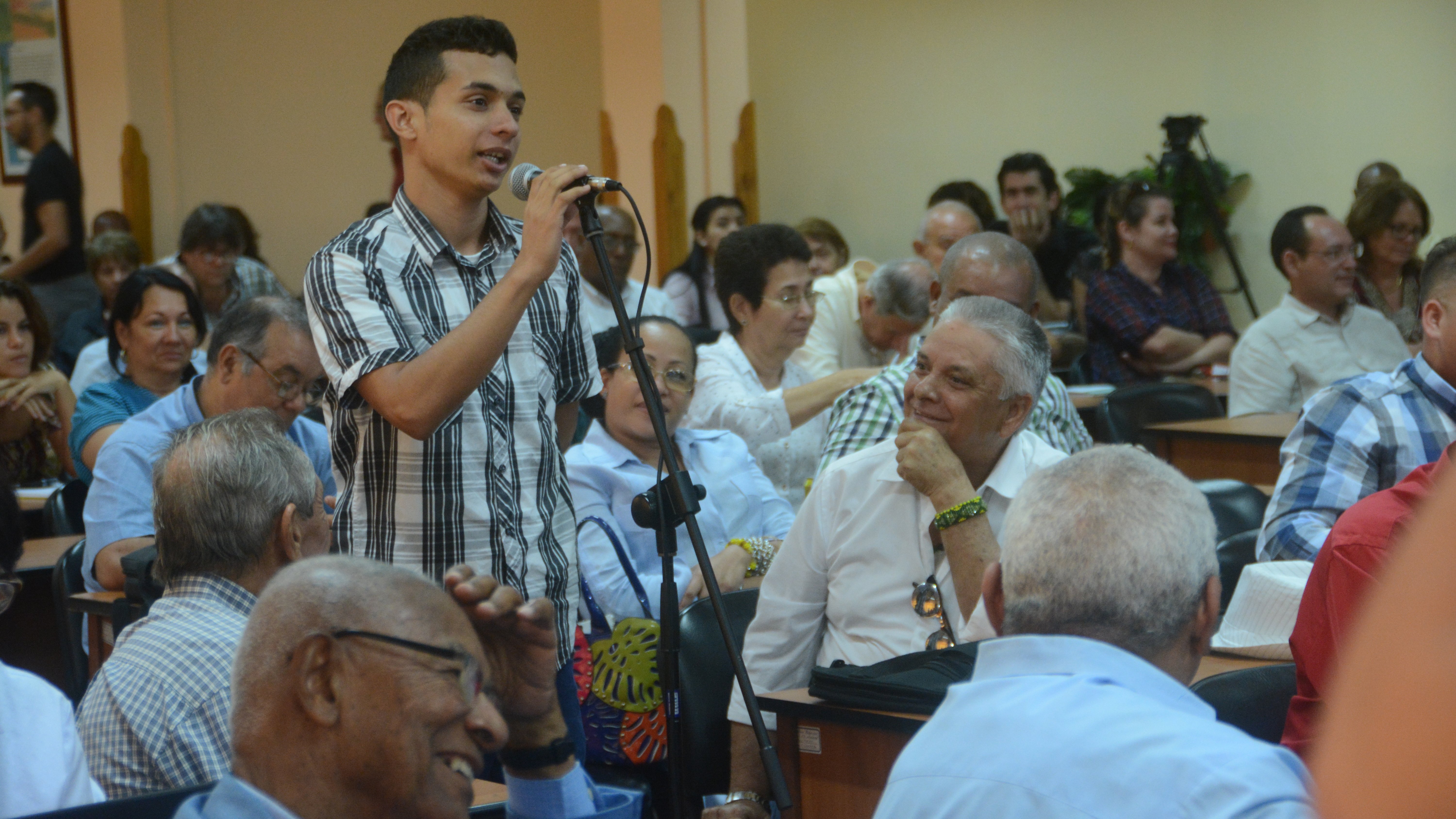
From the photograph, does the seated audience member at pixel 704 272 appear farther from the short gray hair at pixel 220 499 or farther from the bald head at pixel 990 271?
the short gray hair at pixel 220 499

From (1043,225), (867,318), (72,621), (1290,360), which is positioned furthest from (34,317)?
(1043,225)

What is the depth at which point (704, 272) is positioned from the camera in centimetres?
667

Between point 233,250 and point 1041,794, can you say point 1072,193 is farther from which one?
point 1041,794

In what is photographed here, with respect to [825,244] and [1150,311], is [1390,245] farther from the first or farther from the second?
[825,244]

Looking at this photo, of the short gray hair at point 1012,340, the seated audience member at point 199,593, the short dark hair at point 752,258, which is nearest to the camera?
the seated audience member at point 199,593

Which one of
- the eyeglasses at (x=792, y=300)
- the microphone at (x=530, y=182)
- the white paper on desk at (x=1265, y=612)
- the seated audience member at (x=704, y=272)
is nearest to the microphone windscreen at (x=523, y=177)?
the microphone at (x=530, y=182)

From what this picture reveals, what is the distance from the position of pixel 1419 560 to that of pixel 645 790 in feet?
6.44

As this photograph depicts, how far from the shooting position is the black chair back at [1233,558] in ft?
8.87

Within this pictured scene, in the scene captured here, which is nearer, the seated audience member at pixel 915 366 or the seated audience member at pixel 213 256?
the seated audience member at pixel 915 366

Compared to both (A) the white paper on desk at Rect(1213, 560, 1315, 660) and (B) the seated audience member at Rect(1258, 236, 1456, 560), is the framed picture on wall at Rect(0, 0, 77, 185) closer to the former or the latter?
(B) the seated audience member at Rect(1258, 236, 1456, 560)

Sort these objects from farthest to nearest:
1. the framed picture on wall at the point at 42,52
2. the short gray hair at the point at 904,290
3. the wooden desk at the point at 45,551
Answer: the framed picture on wall at the point at 42,52 → the short gray hair at the point at 904,290 → the wooden desk at the point at 45,551

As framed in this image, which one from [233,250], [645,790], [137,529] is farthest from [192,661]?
[233,250]

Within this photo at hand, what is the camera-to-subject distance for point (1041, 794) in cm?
105

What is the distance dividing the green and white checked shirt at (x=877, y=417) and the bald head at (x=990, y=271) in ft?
0.76
